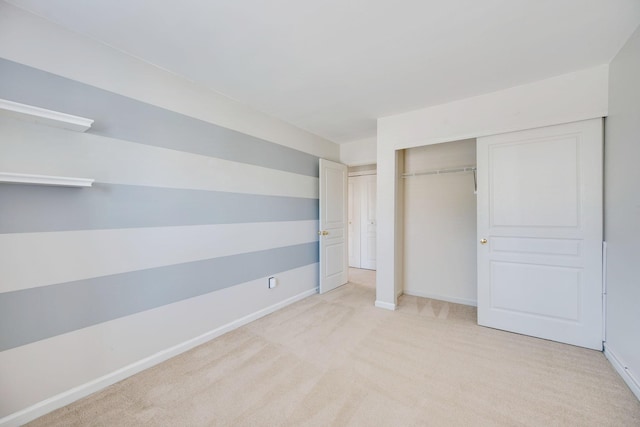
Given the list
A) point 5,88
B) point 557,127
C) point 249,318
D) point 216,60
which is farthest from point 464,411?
point 5,88

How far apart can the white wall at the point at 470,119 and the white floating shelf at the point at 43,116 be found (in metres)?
2.90

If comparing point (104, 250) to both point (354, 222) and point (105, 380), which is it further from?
point (354, 222)

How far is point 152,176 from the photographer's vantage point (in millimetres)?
2082

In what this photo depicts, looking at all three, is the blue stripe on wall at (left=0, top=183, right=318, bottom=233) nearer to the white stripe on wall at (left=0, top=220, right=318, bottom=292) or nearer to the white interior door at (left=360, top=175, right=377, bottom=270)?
the white stripe on wall at (left=0, top=220, right=318, bottom=292)

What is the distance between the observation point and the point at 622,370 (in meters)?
1.84

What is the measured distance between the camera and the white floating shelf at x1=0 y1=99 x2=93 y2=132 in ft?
4.34

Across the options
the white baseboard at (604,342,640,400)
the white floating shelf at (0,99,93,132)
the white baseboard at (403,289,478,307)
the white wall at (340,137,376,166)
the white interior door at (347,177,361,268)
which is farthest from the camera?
the white interior door at (347,177,361,268)

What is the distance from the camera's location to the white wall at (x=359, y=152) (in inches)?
163

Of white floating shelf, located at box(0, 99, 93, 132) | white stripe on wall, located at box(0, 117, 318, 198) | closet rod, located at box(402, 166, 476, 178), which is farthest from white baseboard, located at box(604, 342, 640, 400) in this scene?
white floating shelf, located at box(0, 99, 93, 132)

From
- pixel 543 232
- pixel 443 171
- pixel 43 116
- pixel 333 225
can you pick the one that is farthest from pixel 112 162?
pixel 543 232

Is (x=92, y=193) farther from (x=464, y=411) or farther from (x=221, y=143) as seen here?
(x=464, y=411)

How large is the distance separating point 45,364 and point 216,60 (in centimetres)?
244

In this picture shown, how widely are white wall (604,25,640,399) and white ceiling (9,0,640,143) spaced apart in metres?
0.28

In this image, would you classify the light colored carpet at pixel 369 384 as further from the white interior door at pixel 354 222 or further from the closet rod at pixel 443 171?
the white interior door at pixel 354 222
